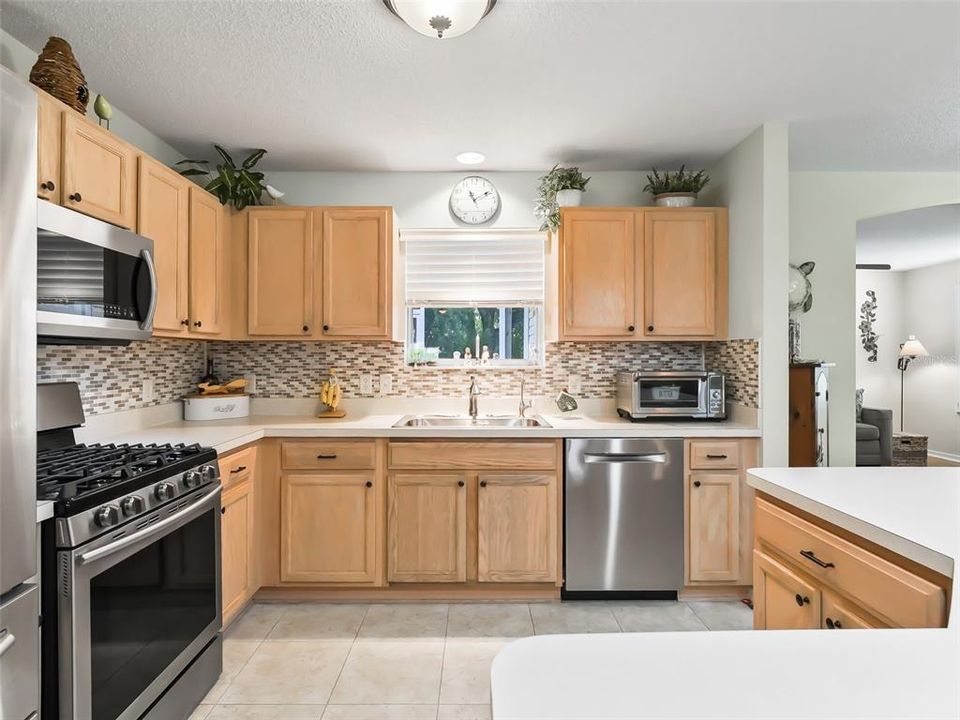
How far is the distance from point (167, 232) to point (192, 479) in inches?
49.1

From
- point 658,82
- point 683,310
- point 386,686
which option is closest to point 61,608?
point 386,686

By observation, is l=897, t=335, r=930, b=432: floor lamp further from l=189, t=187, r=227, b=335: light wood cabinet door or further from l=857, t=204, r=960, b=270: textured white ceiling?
l=189, t=187, r=227, b=335: light wood cabinet door

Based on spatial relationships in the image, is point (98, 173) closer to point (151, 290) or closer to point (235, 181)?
point (151, 290)

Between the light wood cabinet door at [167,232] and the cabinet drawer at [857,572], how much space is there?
2528 mm

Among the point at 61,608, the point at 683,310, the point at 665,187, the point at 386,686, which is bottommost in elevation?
the point at 386,686

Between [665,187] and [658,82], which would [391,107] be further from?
[665,187]

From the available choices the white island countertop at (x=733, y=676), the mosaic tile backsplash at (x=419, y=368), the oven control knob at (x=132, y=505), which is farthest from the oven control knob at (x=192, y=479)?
the white island countertop at (x=733, y=676)

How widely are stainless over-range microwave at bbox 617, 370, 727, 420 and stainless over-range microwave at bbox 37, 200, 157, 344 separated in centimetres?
243

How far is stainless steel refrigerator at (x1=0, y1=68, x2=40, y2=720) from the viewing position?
121 centimetres

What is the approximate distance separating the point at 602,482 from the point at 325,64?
2.33 m

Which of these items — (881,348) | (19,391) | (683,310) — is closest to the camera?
(19,391)

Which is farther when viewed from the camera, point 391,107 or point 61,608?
point 391,107

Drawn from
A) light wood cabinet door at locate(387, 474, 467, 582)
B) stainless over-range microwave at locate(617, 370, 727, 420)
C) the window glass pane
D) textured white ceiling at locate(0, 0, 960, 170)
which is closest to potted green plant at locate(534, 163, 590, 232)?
textured white ceiling at locate(0, 0, 960, 170)

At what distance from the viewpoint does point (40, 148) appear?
1.85 meters
